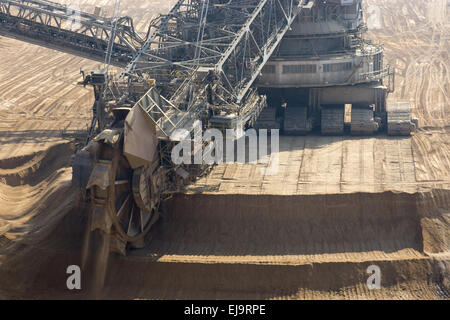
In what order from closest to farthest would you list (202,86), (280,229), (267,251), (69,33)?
(267,251) < (280,229) < (202,86) < (69,33)

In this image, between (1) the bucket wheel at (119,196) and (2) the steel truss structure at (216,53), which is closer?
(1) the bucket wheel at (119,196)

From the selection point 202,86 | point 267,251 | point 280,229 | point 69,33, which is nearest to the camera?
point 267,251

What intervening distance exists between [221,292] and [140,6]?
52692mm

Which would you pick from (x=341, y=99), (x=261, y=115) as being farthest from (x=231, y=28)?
(x=341, y=99)

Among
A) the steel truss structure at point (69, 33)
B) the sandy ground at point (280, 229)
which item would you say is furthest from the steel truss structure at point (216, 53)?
the sandy ground at point (280, 229)

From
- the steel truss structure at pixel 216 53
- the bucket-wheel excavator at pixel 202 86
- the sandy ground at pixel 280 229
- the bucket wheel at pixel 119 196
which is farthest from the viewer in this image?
the steel truss structure at pixel 216 53

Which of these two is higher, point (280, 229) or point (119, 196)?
point (119, 196)

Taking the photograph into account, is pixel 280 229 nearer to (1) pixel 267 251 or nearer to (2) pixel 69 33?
(1) pixel 267 251

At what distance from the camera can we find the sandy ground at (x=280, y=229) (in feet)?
93.3

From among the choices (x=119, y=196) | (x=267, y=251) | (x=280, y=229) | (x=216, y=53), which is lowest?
(x=267, y=251)

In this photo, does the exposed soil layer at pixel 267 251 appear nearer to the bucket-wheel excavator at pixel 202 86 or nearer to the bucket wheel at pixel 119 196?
the bucket wheel at pixel 119 196

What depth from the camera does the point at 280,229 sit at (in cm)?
3073

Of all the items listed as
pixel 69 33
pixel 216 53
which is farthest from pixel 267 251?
pixel 69 33

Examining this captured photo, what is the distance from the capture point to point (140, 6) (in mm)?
73688
